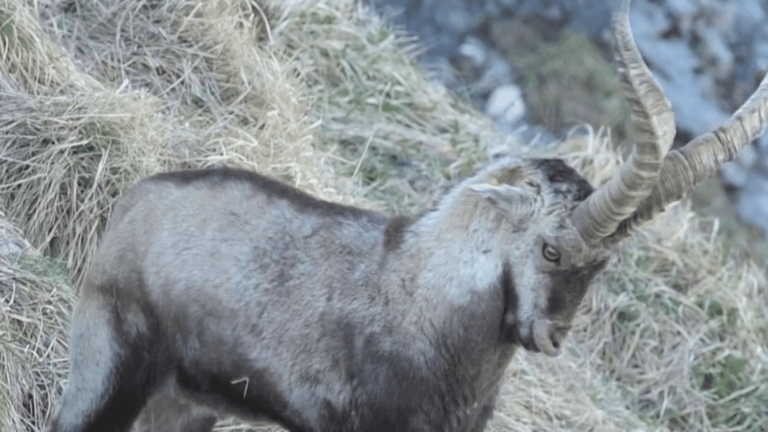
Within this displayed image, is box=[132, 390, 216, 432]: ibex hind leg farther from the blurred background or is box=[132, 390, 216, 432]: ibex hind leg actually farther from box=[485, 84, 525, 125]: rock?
box=[485, 84, 525, 125]: rock

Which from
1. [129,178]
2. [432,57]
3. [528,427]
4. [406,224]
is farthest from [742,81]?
[406,224]

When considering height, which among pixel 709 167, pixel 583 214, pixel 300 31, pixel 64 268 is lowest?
pixel 64 268

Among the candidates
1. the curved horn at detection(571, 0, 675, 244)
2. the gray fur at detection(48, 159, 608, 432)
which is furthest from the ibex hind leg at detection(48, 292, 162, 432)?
the curved horn at detection(571, 0, 675, 244)

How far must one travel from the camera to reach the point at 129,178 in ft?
20.3

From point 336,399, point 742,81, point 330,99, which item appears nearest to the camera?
point 336,399

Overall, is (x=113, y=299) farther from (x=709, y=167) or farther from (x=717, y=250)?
(x=717, y=250)

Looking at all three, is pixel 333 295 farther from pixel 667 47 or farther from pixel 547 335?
pixel 667 47

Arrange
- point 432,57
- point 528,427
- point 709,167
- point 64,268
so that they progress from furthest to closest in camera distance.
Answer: point 432,57 → point 528,427 → point 64,268 → point 709,167

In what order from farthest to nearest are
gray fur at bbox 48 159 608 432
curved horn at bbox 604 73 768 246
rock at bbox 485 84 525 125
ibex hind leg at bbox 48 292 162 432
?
rock at bbox 485 84 525 125 → ibex hind leg at bbox 48 292 162 432 → gray fur at bbox 48 159 608 432 → curved horn at bbox 604 73 768 246

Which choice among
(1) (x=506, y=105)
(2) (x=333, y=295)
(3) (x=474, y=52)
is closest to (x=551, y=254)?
(2) (x=333, y=295)

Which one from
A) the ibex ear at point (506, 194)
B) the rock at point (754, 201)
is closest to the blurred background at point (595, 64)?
the rock at point (754, 201)

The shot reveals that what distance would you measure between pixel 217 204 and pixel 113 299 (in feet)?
1.66

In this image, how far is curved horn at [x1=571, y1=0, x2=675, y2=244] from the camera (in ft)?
12.1

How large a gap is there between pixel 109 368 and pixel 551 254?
Answer: 1604 mm
